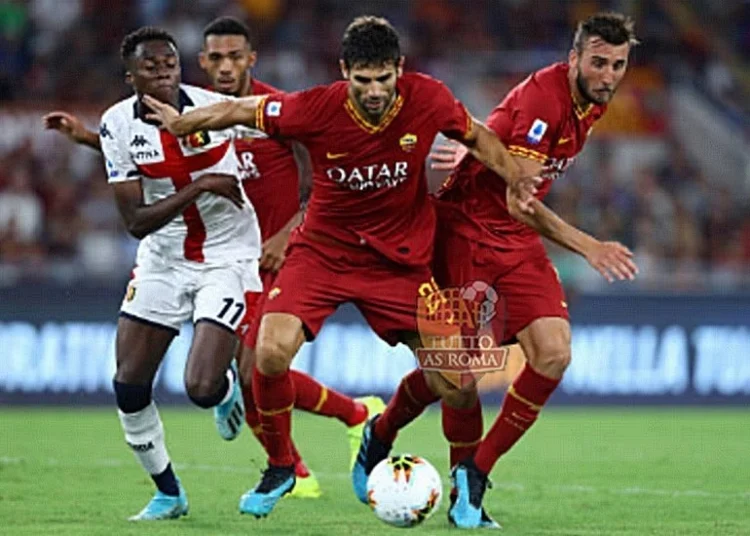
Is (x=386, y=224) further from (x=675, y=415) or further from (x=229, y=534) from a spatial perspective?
(x=675, y=415)

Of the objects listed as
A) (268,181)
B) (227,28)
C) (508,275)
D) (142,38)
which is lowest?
(508,275)

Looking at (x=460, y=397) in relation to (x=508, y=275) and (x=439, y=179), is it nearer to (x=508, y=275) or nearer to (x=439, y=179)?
(x=508, y=275)

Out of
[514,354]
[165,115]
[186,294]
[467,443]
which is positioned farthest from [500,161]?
[514,354]

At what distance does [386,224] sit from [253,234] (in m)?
1.23

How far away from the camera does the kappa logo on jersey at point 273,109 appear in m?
8.10

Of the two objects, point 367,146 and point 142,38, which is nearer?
point 367,146

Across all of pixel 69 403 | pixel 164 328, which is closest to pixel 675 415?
pixel 69 403

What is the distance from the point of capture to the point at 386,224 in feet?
27.8

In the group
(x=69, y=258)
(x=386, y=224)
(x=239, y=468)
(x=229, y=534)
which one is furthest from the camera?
(x=69, y=258)

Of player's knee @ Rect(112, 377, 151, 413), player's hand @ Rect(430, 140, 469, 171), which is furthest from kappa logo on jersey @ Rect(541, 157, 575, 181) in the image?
player's knee @ Rect(112, 377, 151, 413)

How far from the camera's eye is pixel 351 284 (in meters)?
8.45

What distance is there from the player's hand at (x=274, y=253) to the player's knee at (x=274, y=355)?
1.85 meters

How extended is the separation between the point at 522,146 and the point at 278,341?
1554mm

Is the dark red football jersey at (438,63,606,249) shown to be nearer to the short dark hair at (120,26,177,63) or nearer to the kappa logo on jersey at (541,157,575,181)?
the kappa logo on jersey at (541,157,575,181)
